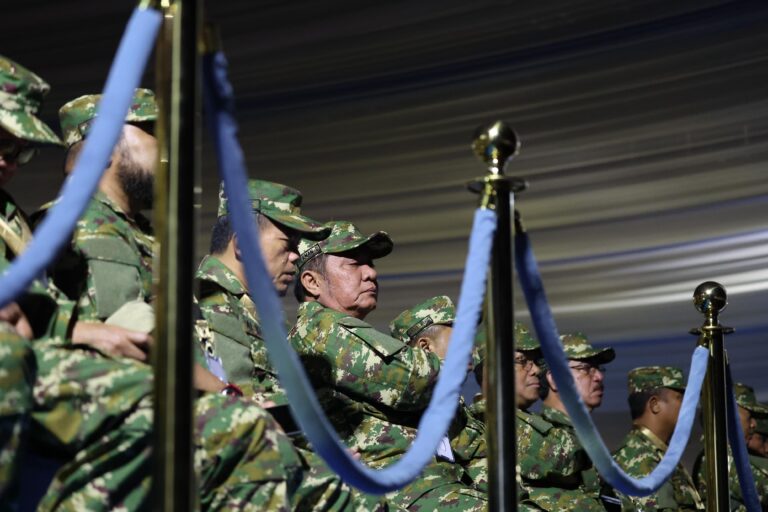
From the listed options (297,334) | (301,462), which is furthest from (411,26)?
(301,462)

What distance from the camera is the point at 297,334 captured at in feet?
12.8

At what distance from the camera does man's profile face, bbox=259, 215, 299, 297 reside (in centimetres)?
363

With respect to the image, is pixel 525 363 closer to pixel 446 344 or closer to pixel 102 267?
pixel 446 344

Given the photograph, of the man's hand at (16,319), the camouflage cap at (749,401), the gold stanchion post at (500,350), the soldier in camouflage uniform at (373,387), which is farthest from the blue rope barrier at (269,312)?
the camouflage cap at (749,401)

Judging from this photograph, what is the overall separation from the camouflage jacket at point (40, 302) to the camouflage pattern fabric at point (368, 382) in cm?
135

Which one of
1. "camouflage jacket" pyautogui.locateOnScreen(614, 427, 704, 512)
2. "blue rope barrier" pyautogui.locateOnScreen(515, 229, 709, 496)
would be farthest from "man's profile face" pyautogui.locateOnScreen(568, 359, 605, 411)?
"blue rope barrier" pyautogui.locateOnScreen(515, 229, 709, 496)

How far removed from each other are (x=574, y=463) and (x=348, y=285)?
1456 mm

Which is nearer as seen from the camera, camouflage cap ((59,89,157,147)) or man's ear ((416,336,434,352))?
camouflage cap ((59,89,157,147))

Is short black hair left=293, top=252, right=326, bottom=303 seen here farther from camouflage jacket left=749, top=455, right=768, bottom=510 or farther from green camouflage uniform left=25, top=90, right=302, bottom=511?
camouflage jacket left=749, top=455, right=768, bottom=510

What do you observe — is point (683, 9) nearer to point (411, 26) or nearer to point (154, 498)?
point (411, 26)

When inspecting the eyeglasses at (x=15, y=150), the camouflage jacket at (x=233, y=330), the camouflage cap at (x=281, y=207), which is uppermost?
the camouflage cap at (x=281, y=207)

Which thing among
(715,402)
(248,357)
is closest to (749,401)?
(715,402)

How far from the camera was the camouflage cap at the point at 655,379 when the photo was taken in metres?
6.37

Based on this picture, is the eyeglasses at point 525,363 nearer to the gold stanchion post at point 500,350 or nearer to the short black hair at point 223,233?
the short black hair at point 223,233
